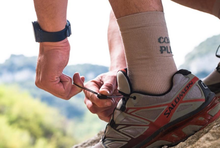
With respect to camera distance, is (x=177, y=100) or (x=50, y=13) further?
(x=50, y=13)

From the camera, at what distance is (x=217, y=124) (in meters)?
0.95

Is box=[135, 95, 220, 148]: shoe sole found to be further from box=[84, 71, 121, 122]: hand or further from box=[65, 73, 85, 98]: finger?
box=[65, 73, 85, 98]: finger

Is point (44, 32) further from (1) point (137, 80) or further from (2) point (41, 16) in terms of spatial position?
(1) point (137, 80)

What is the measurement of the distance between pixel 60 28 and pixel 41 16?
0.08 meters

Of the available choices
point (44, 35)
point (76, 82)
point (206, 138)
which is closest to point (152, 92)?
point (206, 138)

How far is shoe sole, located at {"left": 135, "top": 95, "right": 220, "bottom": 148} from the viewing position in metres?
0.91

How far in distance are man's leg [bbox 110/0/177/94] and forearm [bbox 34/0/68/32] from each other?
266 millimetres

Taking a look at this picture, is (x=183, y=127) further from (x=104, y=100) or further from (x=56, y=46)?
(x=56, y=46)

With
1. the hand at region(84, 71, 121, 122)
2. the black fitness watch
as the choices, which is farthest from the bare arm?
the black fitness watch

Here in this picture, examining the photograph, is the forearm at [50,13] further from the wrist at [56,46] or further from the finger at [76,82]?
the finger at [76,82]

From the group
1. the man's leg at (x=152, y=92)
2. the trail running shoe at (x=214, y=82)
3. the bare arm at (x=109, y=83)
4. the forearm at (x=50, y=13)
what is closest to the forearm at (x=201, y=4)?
the trail running shoe at (x=214, y=82)

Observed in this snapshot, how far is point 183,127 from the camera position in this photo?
91 cm

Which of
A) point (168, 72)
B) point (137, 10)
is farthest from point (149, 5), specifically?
point (168, 72)

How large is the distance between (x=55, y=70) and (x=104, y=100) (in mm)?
224
